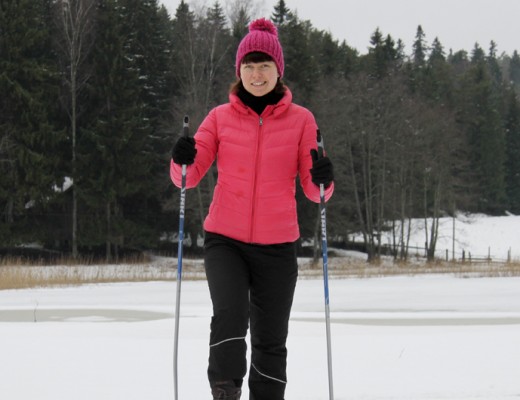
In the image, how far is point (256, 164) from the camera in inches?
113

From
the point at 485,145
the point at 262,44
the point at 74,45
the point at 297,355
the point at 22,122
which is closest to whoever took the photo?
the point at 262,44

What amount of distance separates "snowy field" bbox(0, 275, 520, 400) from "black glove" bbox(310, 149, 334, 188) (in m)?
1.40

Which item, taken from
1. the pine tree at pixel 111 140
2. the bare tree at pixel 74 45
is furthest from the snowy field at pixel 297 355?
the bare tree at pixel 74 45

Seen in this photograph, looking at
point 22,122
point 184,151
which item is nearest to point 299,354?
point 184,151

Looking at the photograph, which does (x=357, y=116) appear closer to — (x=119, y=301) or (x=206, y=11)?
(x=206, y=11)

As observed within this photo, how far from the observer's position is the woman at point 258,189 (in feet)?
9.41

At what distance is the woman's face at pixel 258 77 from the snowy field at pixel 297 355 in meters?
1.79

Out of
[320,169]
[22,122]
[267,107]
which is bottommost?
[320,169]

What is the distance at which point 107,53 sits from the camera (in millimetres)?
26922

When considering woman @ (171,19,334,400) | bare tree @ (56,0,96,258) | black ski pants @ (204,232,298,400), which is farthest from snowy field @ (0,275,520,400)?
bare tree @ (56,0,96,258)

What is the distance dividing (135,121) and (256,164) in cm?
2484

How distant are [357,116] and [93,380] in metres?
27.5

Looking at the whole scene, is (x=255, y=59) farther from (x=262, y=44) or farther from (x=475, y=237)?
(x=475, y=237)

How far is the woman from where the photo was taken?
287 centimetres
